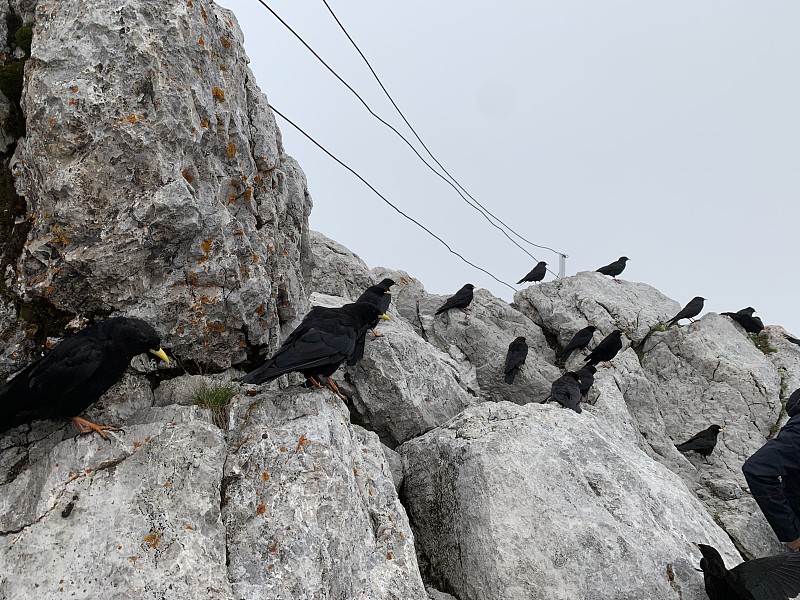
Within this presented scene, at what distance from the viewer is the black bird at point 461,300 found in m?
14.4

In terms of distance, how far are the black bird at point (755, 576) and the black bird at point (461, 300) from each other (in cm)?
859

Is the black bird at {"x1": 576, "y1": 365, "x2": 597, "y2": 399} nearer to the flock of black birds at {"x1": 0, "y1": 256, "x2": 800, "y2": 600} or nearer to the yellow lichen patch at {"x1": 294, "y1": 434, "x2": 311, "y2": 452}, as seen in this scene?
the flock of black birds at {"x1": 0, "y1": 256, "x2": 800, "y2": 600}

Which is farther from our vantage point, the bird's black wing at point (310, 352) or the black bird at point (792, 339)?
the black bird at point (792, 339)

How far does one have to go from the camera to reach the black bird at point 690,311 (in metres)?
16.2

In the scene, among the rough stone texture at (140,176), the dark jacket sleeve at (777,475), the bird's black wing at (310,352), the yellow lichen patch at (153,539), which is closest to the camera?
the yellow lichen patch at (153,539)

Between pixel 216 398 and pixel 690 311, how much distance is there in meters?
14.2

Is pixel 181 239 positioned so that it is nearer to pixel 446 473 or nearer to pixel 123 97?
pixel 123 97

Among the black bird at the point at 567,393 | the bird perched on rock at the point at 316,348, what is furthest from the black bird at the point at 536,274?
the bird perched on rock at the point at 316,348

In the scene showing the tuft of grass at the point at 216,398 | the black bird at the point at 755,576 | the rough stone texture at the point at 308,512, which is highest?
the black bird at the point at 755,576

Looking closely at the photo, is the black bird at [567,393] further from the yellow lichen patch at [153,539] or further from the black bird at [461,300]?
the yellow lichen patch at [153,539]

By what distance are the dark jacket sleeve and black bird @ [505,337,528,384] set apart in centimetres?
516

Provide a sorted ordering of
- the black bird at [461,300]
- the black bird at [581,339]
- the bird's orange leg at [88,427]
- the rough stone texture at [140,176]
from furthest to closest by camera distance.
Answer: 1. the black bird at [461,300]
2. the black bird at [581,339]
3. the rough stone texture at [140,176]
4. the bird's orange leg at [88,427]

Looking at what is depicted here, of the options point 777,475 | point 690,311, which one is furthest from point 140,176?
point 690,311

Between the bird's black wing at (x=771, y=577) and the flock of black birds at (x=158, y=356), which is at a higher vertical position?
the bird's black wing at (x=771, y=577)
